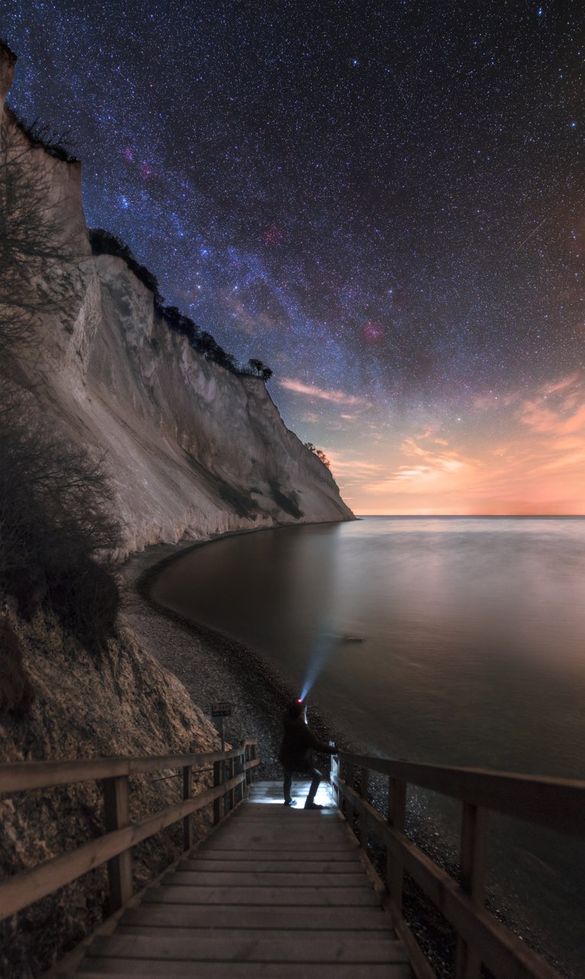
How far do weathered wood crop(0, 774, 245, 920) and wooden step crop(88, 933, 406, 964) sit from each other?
391 millimetres

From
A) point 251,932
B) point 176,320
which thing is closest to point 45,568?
point 251,932

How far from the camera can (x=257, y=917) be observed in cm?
253

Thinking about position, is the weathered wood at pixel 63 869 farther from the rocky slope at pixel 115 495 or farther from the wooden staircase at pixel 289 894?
the rocky slope at pixel 115 495

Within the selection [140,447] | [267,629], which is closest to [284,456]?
[140,447]

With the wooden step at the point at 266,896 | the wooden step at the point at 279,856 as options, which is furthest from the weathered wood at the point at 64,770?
the wooden step at the point at 279,856

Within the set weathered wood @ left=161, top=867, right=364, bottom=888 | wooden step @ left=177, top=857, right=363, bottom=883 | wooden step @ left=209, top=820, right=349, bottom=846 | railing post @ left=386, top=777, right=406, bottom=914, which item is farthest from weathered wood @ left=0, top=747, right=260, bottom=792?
wooden step @ left=209, top=820, right=349, bottom=846

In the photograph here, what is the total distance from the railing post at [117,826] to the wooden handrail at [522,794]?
5.79 feet

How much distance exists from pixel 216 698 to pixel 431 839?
619cm

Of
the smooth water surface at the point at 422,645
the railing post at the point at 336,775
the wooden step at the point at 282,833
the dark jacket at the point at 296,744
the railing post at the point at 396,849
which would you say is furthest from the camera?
the smooth water surface at the point at 422,645

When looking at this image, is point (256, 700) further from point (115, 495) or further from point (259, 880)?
point (115, 495)

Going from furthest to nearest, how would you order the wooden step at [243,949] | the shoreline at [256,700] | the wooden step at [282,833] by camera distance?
1. the shoreline at [256,700]
2. the wooden step at [282,833]
3. the wooden step at [243,949]

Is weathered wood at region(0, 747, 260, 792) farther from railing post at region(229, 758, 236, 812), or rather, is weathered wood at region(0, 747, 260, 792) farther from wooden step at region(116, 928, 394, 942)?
railing post at region(229, 758, 236, 812)

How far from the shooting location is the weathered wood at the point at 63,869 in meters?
1.50

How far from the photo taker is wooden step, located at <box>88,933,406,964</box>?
212 cm
